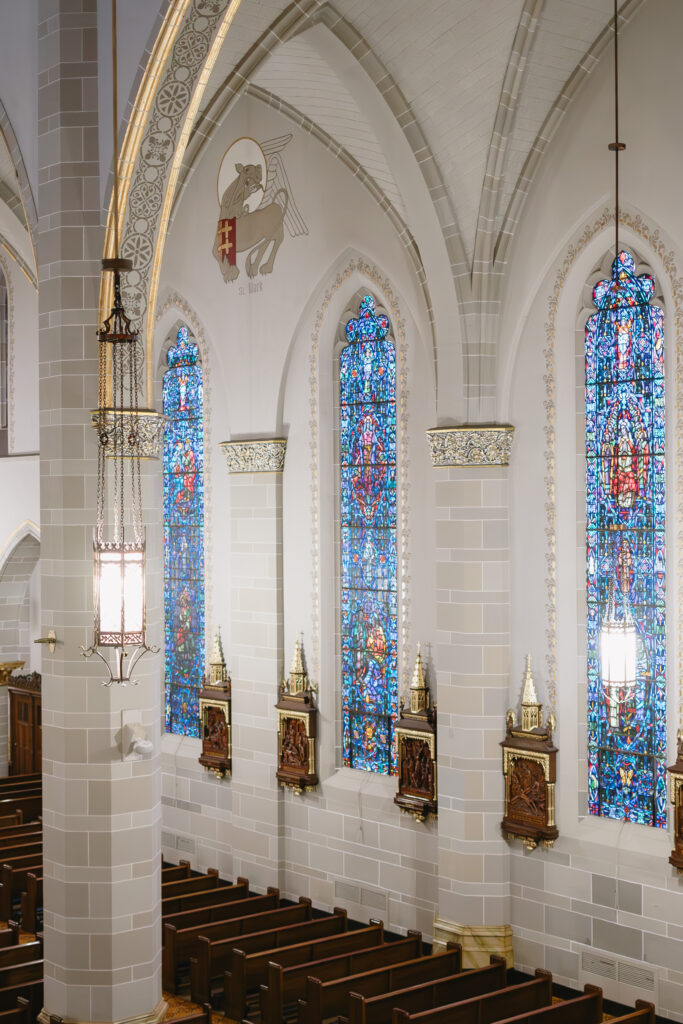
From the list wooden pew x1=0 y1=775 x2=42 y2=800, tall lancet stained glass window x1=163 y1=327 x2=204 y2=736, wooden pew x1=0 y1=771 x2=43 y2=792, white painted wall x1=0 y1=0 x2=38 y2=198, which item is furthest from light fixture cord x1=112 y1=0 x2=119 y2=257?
wooden pew x1=0 y1=771 x2=43 y2=792

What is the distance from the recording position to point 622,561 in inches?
440

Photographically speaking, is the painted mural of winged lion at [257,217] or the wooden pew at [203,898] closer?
the wooden pew at [203,898]

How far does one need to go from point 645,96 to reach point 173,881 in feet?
31.6

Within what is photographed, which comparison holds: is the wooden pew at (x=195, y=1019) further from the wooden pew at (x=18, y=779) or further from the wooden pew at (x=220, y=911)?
the wooden pew at (x=18, y=779)

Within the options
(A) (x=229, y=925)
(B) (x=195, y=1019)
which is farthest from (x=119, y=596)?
(A) (x=229, y=925)

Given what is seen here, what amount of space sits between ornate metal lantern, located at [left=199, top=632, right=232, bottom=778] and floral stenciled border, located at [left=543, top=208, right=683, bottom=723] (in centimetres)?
501

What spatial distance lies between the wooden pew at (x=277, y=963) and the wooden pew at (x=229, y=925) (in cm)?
61

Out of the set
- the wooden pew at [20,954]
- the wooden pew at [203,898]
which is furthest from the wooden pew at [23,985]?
the wooden pew at [203,898]

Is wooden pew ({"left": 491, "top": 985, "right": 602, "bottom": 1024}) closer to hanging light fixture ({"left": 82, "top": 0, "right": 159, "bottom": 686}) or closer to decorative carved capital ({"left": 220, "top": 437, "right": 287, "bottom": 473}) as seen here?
hanging light fixture ({"left": 82, "top": 0, "right": 159, "bottom": 686})

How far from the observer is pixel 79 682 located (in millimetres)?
8664

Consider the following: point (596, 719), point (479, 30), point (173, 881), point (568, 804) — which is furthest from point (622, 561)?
point (173, 881)

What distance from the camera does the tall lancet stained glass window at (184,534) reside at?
1595cm

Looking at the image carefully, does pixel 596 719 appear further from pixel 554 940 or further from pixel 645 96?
pixel 645 96

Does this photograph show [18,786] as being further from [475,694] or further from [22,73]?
[22,73]
